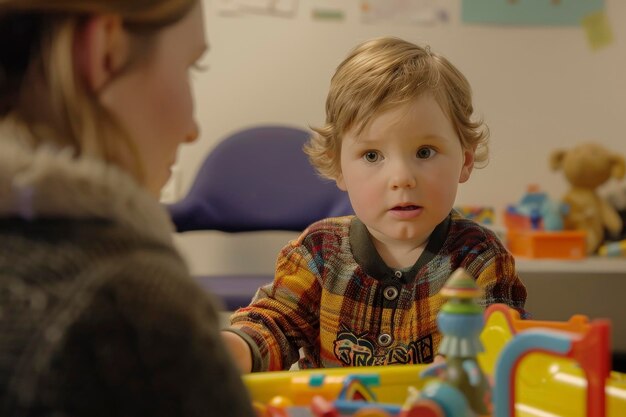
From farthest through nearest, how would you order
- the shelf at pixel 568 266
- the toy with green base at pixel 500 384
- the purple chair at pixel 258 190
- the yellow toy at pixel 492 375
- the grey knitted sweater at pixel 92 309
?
the shelf at pixel 568 266
the purple chair at pixel 258 190
the yellow toy at pixel 492 375
the toy with green base at pixel 500 384
the grey knitted sweater at pixel 92 309

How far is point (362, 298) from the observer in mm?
912

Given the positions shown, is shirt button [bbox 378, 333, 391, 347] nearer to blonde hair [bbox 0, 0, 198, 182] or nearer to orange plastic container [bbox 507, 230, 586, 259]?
blonde hair [bbox 0, 0, 198, 182]

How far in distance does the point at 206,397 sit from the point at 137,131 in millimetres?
163

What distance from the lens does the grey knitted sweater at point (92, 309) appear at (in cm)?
35

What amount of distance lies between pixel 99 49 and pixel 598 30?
7.71 feet

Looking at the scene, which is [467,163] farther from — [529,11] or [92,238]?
[529,11]

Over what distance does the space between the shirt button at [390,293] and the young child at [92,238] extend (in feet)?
1.61

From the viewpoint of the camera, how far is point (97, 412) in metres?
0.35

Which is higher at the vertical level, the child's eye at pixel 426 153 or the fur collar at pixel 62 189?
the fur collar at pixel 62 189

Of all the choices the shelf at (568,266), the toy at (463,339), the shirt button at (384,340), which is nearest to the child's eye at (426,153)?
the shirt button at (384,340)

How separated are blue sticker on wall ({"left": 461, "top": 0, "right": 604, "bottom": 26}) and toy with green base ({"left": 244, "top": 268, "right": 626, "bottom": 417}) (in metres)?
1.84

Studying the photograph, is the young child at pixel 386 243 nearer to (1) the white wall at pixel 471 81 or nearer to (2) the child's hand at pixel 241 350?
(2) the child's hand at pixel 241 350

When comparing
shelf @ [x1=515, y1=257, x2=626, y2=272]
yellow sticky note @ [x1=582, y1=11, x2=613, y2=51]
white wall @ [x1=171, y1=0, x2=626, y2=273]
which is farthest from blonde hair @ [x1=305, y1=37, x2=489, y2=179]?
yellow sticky note @ [x1=582, y1=11, x2=613, y2=51]

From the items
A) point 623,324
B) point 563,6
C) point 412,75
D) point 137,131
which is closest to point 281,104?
point 563,6
